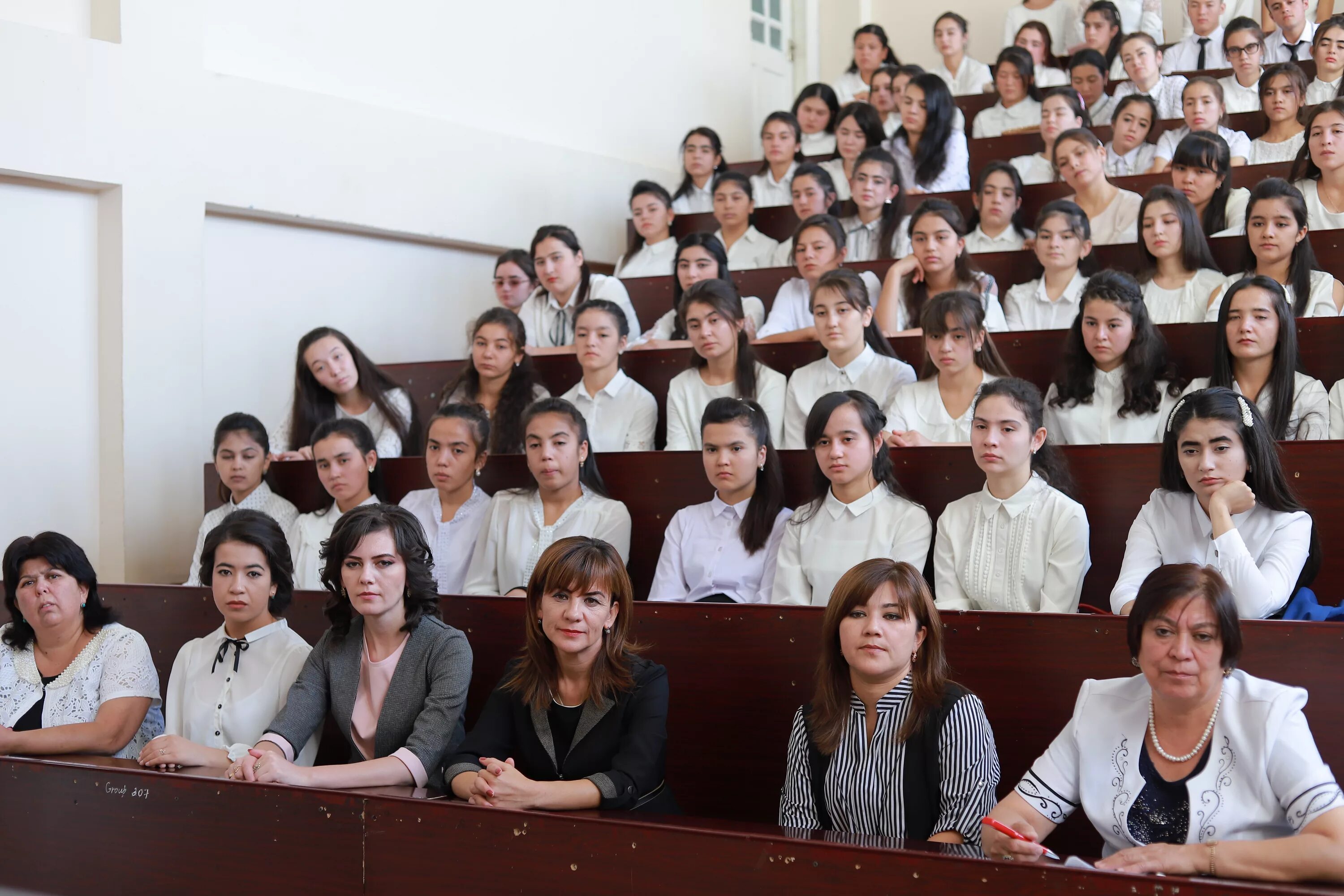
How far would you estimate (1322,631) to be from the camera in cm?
166

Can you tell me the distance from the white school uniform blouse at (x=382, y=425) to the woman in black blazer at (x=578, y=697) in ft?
5.01

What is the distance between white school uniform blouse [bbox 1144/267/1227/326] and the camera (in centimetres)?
314

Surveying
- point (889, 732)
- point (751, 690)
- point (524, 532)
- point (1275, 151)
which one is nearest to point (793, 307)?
point (524, 532)

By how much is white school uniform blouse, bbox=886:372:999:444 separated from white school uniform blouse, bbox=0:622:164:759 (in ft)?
5.07

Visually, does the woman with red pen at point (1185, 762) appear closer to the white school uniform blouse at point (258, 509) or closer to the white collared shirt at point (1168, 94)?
the white school uniform blouse at point (258, 509)

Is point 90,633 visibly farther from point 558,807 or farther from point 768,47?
point 768,47

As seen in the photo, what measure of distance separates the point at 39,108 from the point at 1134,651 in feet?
9.41

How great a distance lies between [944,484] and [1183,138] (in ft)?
6.89

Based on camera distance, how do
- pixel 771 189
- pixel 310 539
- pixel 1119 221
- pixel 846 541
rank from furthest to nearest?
pixel 771 189 < pixel 1119 221 < pixel 310 539 < pixel 846 541

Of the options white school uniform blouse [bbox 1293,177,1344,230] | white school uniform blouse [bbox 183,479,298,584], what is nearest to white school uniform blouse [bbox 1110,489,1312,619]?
white school uniform blouse [bbox 1293,177,1344,230]

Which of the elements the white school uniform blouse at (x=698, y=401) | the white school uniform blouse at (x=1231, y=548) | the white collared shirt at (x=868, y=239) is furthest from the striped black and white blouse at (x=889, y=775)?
the white collared shirt at (x=868, y=239)

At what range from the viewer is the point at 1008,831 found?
143 cm

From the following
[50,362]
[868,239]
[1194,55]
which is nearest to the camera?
[50,362]

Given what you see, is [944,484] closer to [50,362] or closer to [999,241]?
[999,241]
